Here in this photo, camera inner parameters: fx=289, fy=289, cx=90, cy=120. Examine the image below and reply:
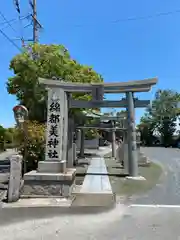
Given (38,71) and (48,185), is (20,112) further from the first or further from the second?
(38,71)

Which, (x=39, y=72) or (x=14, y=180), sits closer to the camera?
(x=14, y=180)

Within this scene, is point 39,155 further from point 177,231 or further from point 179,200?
point 177,231

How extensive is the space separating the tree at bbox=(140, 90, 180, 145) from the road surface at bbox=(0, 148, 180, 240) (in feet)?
189

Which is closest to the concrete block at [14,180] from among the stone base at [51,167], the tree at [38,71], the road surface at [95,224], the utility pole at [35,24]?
the road surface at [95,224]

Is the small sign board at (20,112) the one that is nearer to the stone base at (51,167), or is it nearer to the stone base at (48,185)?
the stone base at (51,167)

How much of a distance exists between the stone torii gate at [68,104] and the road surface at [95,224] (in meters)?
2.24

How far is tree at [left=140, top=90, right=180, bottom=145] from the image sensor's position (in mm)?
62844

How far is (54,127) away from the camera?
9211mm

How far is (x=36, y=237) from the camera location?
5066 millimetres

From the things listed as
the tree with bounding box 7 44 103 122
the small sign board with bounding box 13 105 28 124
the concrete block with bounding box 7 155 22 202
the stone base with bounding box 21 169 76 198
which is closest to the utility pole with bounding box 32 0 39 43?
the tree with bounding box 7 44 103 122

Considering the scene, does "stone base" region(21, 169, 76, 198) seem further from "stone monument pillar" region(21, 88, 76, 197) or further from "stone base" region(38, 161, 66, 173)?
"stone base" region(38, 161, 66, 173)

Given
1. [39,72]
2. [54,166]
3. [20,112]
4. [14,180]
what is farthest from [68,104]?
[39,72]

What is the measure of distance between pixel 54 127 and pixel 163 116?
57.0 m

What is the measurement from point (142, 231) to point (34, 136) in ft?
24.1
